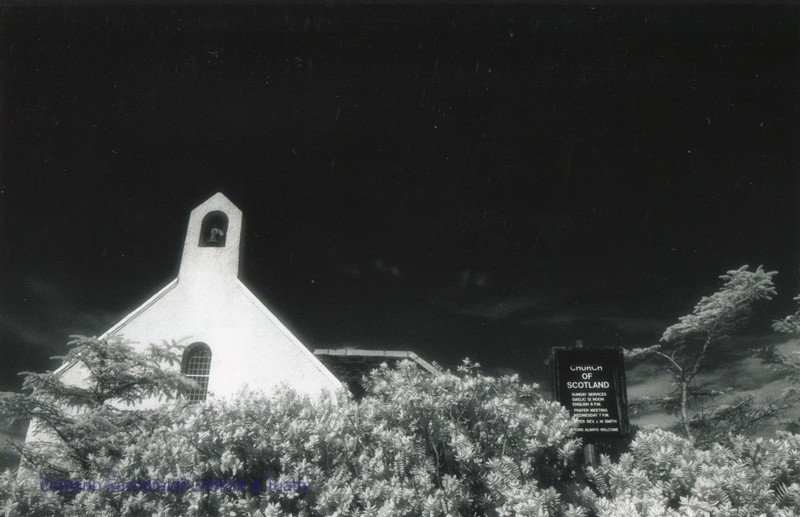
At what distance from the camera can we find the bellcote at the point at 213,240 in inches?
610

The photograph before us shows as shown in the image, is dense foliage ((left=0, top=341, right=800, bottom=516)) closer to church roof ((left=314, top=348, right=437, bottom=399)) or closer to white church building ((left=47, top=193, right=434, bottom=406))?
white church building ((left=47, top=193, right=434, bottom=406))

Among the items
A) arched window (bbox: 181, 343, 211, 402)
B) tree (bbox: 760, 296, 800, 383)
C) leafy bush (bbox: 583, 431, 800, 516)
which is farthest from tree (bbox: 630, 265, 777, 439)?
arched window (bbox: 181, 343, 211, 402)

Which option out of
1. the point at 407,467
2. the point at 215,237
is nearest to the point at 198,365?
the point at 215,237

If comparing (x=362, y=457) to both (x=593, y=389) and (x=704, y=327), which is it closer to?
(x=593, y=389)

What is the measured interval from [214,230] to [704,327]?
1940 centimetres

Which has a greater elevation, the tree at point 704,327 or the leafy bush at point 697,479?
the tree at point 704,327

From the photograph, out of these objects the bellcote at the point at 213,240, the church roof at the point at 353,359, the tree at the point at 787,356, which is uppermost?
the bellcote at the point at 213,240

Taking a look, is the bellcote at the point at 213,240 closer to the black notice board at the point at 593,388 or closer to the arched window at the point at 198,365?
the arched window at the point at 198,365

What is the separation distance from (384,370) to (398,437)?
1317mm

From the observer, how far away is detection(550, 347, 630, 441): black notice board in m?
10.2

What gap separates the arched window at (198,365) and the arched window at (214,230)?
365cm

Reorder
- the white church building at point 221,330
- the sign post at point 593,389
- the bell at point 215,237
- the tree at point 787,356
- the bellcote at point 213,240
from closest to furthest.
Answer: the sign post at point 593,389, the white church building at point 221,330, the bellcote at point 213,240, the bell at point 215,237, the tree at point 787,356

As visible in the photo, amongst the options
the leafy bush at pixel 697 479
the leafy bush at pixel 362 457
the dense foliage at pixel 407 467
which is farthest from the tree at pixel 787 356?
the leafy bush at pixel 362 457

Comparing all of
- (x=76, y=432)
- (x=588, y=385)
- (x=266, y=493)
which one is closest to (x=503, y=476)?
(x=266, y=493)
